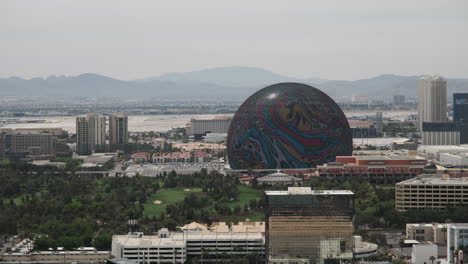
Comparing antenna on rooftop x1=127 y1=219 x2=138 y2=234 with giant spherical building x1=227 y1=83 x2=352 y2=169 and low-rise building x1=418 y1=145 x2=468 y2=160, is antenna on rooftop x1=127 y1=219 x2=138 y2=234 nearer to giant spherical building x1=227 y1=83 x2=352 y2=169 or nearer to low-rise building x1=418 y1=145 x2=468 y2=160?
giant spherical building x1=227 y1=83 x2=352 y2=169

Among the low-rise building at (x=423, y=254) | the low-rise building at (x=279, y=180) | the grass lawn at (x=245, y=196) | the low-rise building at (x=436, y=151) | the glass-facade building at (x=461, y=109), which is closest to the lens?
the low-rise building at (x=423, y=254)

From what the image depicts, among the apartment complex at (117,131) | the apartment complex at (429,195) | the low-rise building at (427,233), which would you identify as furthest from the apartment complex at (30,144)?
the low-rise building at (427,233)

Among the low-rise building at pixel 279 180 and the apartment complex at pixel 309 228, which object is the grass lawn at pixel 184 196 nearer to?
the low-rise building at pixel 279 180

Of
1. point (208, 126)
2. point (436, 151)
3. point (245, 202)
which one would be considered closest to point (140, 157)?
point (436, 151)

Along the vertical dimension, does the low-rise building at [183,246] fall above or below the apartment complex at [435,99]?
below

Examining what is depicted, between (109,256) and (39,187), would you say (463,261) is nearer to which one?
(109,256)

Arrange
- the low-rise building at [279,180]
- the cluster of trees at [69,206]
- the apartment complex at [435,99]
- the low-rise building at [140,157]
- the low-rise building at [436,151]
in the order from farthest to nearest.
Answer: the apartment complex at [435,99], the low-rise building at [140,157], the low-rise building at [436,151], the low-rise building at [279,180], the cluster of trees at [69,206]

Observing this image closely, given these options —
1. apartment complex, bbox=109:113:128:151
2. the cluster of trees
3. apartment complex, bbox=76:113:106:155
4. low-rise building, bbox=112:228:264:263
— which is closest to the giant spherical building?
the cluster of trees

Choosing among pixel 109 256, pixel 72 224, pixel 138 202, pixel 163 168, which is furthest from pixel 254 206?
pixel 163 168

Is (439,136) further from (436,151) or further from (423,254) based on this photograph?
(423,254)
